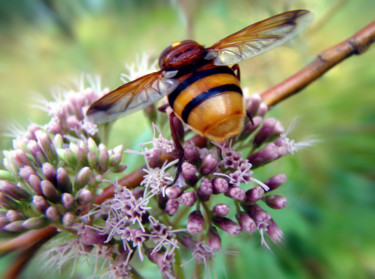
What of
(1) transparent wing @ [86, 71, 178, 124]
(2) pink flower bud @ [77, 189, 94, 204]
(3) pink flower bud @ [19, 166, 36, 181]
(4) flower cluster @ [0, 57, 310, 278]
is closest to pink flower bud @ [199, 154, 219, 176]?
(4) flower cluster @ [0, 57, 310, 278]

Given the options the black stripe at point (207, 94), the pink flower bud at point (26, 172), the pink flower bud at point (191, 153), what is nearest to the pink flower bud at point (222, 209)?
the pink flower bud at point (191, 153)

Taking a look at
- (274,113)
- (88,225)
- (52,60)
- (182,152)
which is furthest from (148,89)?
(52,60)

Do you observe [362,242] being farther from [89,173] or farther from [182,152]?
[89,173]

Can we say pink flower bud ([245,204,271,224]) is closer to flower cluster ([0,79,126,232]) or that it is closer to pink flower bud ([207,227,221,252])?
pink flower bud ([207,227,221,252])

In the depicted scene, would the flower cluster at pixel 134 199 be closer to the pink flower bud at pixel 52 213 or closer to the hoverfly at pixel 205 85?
the pink flower bud at pixel 52 213

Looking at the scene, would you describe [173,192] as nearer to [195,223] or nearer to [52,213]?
[195,223]
